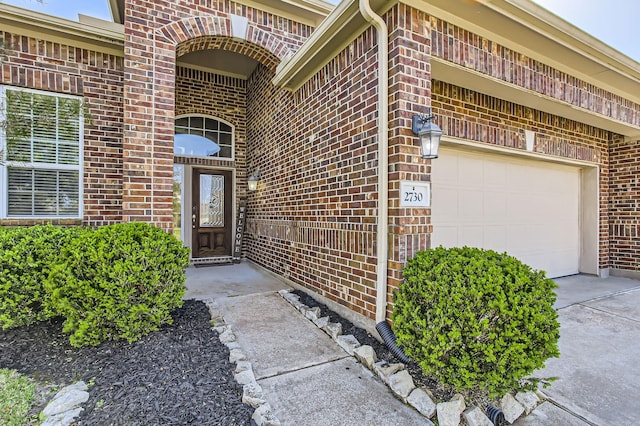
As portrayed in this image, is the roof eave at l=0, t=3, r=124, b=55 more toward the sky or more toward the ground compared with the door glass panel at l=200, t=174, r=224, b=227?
more toward the sky

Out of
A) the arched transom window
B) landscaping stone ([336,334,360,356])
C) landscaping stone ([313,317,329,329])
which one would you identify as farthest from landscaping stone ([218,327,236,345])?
the arched transom window

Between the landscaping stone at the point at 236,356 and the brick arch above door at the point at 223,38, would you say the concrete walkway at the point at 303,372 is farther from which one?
the brick arch above door at the point at 223,38

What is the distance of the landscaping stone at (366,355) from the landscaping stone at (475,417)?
0.75 m

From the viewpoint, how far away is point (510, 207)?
5.05 m

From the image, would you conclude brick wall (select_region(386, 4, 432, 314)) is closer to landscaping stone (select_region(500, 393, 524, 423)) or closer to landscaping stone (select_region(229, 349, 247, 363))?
landscaping stone (select_region(500, 393, 524, 423))

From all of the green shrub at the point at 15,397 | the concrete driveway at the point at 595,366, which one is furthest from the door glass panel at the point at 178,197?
the concrete driveway at the point at 595,366

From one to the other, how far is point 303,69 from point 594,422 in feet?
14.2

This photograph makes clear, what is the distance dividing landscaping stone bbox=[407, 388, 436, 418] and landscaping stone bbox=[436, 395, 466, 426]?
0.18ft

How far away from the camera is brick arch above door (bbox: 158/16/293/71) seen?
427cm

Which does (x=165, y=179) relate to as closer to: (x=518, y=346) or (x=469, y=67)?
(x=469, y=67)

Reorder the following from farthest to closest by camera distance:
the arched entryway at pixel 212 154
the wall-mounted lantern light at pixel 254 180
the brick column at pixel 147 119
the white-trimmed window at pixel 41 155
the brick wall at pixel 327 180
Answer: the arched entryway at pixel 212 154
the wall-mounted lantern light at pixel 254 180
the white-trimmed window at pixel 41 155
the brick column at pixel 147 119
the brick wall at pixel 327 180

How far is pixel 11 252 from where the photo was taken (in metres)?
2.98

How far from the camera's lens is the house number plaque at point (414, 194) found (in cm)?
283

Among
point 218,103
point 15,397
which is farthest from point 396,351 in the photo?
point 218,103
